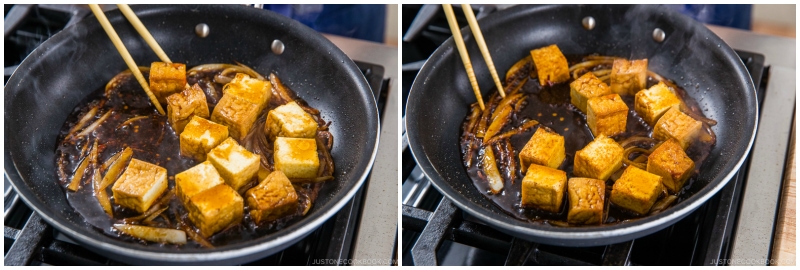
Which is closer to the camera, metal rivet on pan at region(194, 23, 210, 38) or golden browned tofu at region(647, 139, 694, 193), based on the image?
golden browned tofu at region(647, 139, 694, 193)

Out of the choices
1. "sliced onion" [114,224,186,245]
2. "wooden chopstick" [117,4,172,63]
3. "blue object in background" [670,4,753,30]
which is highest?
"wooden chopstick" [117,4,172,63]

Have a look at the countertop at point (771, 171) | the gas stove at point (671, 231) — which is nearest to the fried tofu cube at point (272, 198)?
the gas stove at point (671, 231)

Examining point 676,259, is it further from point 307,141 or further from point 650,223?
point 307,141

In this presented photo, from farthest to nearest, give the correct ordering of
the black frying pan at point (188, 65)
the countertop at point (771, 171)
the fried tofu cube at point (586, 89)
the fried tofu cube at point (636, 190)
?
the fried tofu cube at point (586, 89) → the countertop at point (771, 171) → the fried tofu cube at point (636, 190) → the black frying pan at point (188, 65)

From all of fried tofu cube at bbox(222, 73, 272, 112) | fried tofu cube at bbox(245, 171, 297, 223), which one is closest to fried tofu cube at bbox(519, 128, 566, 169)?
fried tofu cube at bbox(245, 171, 297, 223)

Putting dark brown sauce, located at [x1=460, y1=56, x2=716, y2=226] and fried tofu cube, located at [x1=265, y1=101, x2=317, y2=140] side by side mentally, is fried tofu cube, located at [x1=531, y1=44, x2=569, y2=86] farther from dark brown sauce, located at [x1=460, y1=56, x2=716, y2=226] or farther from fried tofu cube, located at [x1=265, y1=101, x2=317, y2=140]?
fried tofu cube, located at [x1=265, y1=101, x2=317, y2=140]

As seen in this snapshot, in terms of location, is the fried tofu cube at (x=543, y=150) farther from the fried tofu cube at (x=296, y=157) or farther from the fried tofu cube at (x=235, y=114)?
the fried tofu cube at (x=235, y=114)

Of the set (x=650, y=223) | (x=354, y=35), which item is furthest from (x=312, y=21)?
(x=650, y=223)
